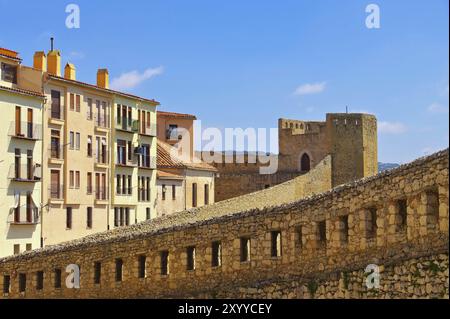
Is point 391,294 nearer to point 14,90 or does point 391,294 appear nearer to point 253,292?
point 253,292

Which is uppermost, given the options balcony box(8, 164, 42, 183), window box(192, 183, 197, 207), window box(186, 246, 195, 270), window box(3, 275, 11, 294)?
window box(192, 183, 197, 207)

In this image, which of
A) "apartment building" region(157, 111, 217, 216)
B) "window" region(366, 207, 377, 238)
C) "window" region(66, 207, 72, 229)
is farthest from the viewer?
"apartment building" region(157, 111, 217, 216)

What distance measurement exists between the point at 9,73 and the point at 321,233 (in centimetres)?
2359

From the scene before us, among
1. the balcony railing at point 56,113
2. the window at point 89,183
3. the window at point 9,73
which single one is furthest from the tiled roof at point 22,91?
the window at point 89,183

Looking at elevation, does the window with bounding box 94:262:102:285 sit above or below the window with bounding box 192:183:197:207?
below

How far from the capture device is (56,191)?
3991 cm

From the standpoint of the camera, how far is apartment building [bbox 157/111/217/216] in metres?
52.5

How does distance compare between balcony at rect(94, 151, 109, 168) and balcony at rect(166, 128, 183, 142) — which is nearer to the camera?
balcony at rect(94, 151, 109, 168)

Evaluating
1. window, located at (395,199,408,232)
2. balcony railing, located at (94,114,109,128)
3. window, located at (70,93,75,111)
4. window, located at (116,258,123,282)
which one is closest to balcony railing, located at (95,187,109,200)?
balcony railing, located at (94,114,109,128)

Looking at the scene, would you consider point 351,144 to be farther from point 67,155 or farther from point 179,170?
point 67,155

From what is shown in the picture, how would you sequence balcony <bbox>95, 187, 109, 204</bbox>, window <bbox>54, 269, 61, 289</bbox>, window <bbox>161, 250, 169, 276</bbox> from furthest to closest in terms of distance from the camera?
balcony <bbox>95, 187, 109, 204</bbox>
window <bbox>54, 269, 61, 289</bbox>
window <bbox>161, 250, 169, 276</bbox>

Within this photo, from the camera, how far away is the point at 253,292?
61.4ft

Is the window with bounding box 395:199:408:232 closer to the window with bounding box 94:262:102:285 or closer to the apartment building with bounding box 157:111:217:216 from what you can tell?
the window with bounding box 94:262:102:285
